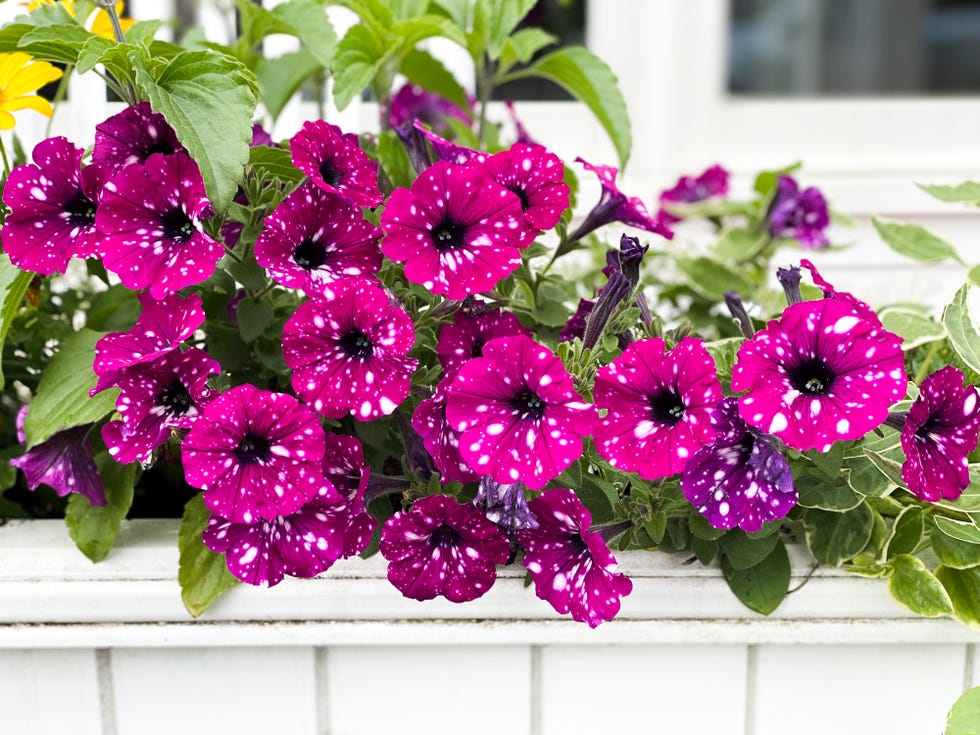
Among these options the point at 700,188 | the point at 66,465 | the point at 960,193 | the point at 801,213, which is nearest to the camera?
the point at 66,465

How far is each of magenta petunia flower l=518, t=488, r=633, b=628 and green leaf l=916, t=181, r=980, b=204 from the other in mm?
359

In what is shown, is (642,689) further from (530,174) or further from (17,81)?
(17,81)

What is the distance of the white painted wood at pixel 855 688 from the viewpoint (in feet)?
1.54

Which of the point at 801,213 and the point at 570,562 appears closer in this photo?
the point at 570,562

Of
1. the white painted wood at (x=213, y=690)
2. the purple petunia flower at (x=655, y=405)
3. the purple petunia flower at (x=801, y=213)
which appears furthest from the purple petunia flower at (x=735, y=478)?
the purple petunia flower at (x=801, y=213)

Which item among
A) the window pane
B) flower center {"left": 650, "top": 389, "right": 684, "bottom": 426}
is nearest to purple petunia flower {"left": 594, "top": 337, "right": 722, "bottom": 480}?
flower center {"left": 650, "top": 389, "right": 684, "bottom": 426}

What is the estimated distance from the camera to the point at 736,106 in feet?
4.71

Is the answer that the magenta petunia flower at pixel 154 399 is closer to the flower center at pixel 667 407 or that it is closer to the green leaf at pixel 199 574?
the green leaf at pixel 199 574

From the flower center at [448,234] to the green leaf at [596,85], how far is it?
21 centimetres

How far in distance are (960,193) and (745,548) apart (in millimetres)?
317

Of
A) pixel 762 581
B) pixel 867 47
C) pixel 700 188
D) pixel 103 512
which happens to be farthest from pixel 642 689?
pixel 867 47

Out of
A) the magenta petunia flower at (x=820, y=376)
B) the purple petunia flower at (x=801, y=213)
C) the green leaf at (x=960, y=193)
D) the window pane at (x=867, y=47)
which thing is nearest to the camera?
the magenta petunia flower at (x=820, y=376)

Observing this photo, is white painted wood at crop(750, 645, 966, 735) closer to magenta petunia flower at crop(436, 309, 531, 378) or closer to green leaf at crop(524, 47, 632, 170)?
magenta petunia flower at crop(436, 309, 531, 378)

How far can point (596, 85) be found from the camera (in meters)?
0.60
